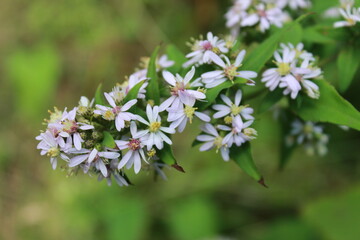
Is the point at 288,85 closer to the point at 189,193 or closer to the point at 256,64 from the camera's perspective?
the point at 256,64

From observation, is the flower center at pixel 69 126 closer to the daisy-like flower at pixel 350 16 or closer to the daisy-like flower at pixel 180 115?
the daisy-like flower at pixel 180 115

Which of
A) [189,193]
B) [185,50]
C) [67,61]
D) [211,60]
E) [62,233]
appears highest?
[67,61]

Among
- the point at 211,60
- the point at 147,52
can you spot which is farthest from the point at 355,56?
the point at 147,52

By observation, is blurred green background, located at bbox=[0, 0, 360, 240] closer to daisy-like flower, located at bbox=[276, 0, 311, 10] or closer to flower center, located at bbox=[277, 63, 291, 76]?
daisy-like flower, located at bbox=[276, 0, 311, 10]

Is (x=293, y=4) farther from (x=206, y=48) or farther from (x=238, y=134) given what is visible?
(x=238, y=134)

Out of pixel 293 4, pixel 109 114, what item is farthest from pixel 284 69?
pixel 109 114

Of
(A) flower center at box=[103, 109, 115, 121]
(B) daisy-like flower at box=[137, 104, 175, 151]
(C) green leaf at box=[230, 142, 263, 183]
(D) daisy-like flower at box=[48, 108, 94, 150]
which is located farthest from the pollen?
(D) daisy-like flower at box=[48, 108, 94, 150]

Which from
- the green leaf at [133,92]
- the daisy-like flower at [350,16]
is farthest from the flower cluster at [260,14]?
the green leaf at [133,92]
